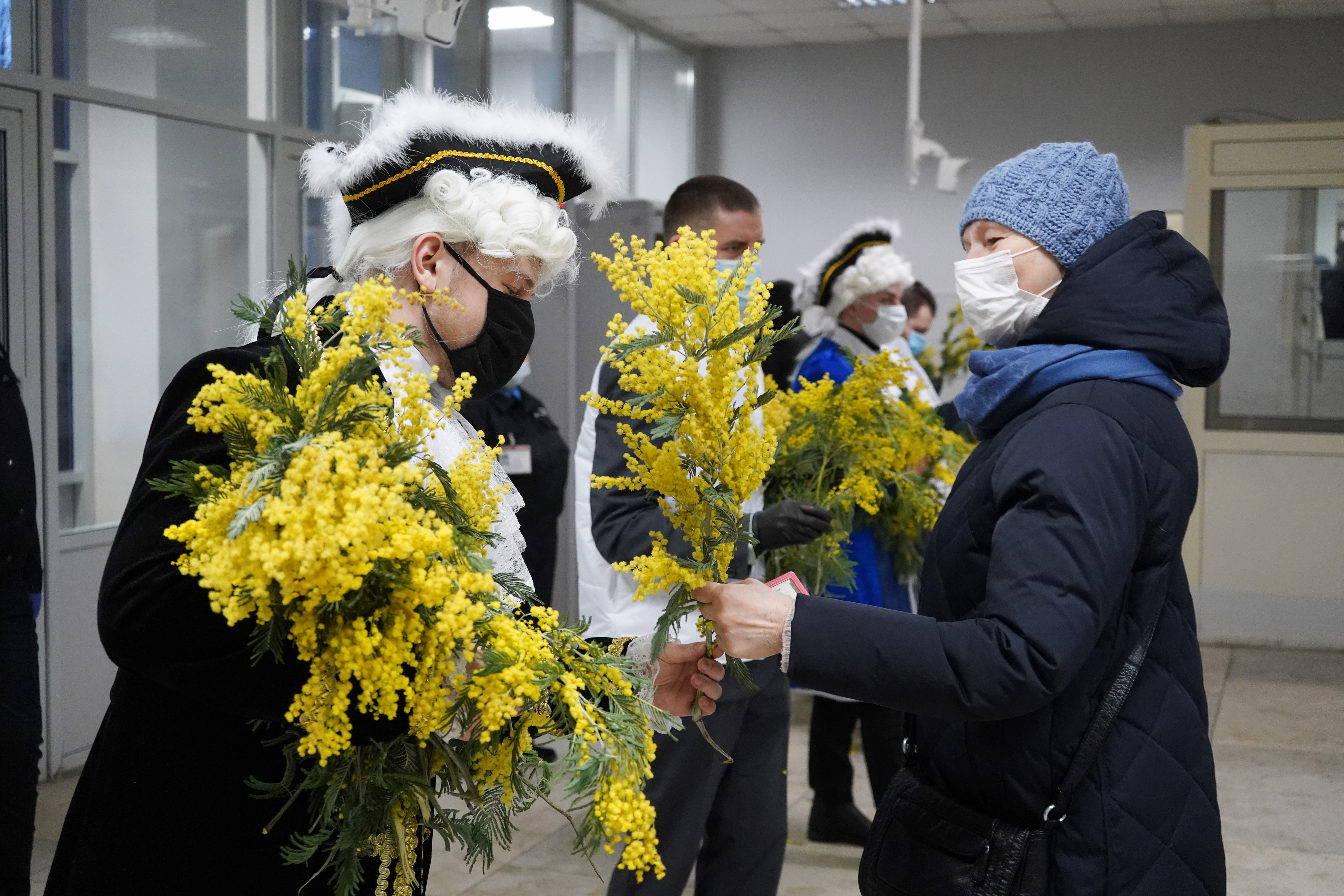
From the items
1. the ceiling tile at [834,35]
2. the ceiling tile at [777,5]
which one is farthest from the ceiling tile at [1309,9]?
the ceiling tile at [777,5]

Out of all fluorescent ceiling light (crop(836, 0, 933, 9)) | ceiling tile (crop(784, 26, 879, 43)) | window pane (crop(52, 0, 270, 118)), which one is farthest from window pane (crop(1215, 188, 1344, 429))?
window pane (crop(52, 0, 270, 118))

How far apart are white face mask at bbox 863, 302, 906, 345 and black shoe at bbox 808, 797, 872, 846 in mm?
1551

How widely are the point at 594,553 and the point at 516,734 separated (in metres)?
1.26

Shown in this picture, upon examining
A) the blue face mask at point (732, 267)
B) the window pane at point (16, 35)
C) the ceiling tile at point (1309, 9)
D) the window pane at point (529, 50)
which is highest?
the ceiling tile at point (1309, 9)

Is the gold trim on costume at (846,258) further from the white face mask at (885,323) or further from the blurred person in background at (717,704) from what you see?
the blurred person in background at (717,704)

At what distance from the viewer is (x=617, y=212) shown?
6.71m

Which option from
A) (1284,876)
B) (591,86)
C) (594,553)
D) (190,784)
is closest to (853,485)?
(594,553)

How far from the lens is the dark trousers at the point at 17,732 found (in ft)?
8.14

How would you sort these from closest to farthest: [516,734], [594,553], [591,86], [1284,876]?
[516,734]
[594,553]
[1284,876]
[591,86]

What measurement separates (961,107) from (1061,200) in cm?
827

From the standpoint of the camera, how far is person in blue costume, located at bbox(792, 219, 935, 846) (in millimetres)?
3510

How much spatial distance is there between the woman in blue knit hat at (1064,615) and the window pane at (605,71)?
254 inches

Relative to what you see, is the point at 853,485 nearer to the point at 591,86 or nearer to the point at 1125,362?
the point at 1125,362

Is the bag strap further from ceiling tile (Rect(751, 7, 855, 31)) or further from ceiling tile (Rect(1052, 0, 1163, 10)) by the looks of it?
ceiling tile (Rect(751, 7, 855, 31))
